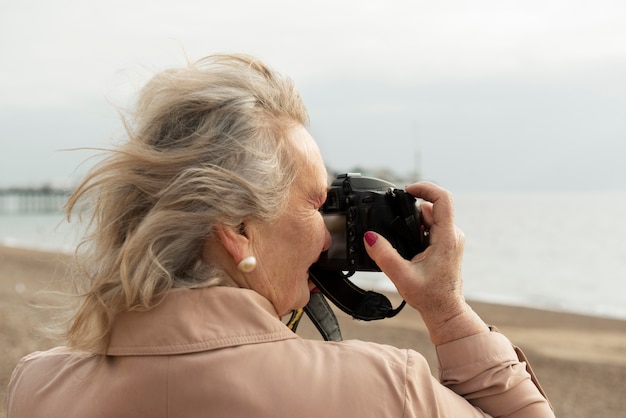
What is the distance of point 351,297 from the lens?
1685mm

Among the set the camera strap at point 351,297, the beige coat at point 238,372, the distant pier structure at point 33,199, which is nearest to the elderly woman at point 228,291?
the beige coat at point 238,372

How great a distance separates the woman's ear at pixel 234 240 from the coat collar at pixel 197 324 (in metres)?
0.07

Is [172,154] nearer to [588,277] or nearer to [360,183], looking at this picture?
[360,183]

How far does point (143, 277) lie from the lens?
1129 mm

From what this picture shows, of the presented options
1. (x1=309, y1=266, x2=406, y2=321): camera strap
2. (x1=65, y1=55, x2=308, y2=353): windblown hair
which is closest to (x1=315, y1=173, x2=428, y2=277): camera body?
(x1=309, y1=266, x2=406, y2=321): camera strap

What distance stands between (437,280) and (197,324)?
431 millimetres

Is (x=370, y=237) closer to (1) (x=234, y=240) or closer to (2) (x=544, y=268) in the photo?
(1) (x=234, y=240)

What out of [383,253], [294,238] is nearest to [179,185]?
[294,238]

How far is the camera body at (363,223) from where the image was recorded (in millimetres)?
1439

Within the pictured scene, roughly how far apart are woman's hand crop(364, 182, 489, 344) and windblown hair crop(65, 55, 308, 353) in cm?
23

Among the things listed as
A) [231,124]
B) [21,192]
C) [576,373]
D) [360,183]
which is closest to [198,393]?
[231,124]

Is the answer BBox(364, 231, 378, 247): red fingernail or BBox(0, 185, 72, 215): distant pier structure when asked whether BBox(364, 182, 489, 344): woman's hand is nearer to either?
BBox(364, 231, 378, 247): red fingernail

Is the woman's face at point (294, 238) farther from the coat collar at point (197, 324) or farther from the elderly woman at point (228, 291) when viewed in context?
the coat collar at point (197, 324)

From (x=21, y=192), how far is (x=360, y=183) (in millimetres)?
70393
